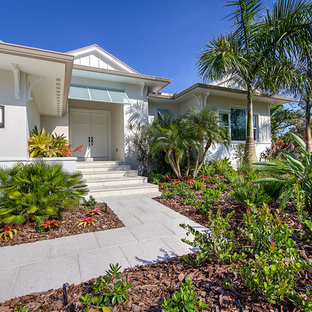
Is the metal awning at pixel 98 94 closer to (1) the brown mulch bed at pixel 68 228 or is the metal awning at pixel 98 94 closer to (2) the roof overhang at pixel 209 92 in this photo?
(2) the roof overhang at pixel 209 92

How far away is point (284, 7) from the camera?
6.00 meters

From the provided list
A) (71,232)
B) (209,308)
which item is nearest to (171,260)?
(209,308)

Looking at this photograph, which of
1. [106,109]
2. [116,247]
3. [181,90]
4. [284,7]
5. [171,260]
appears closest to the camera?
[171,260]

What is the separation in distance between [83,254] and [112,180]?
3747 millimetres

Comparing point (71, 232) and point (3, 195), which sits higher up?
point (3, 195)

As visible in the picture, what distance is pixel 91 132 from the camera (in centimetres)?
909

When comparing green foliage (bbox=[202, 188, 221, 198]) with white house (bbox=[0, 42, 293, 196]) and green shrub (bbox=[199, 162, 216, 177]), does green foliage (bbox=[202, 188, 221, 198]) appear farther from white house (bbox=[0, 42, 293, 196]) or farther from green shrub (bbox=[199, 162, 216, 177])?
Answer: white house (bbox=[0, 42, 293, 196])

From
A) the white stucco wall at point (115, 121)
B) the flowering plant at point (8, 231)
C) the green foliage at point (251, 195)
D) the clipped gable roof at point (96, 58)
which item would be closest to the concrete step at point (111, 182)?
the white stucco wall at point (115, 121)

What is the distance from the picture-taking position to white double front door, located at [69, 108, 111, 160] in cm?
877

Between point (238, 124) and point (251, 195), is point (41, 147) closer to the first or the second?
point (251, 195)

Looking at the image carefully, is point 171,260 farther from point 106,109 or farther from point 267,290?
point 106,109

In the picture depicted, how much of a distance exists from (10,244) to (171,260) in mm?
2186

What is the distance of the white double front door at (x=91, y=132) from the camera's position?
877 centimetres

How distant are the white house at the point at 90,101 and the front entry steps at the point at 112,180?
0.86m
